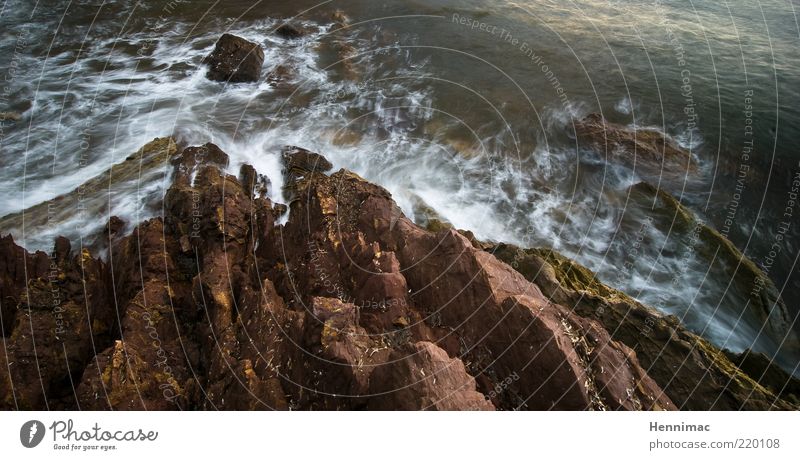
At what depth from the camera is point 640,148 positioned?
15211mm

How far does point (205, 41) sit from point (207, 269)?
659 inches

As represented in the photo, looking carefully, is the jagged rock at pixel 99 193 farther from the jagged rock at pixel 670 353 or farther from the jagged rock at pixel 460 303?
the jagged rock at pixel 670 353

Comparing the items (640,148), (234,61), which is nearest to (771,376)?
(640,148)

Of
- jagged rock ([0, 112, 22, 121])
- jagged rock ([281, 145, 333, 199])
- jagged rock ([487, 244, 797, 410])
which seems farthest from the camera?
jagged rock ([0, 112, 22, 121])

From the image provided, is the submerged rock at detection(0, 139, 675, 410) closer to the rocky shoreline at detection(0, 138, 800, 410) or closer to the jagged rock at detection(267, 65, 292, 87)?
the rocky shoreline at detection(0, 138, 800, 410)

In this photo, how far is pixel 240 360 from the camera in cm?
659

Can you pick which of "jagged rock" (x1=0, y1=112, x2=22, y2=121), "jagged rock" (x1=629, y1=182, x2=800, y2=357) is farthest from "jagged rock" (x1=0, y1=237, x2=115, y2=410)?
"jagged rock" (x1=629, y1=182, x2=800, y2=357)

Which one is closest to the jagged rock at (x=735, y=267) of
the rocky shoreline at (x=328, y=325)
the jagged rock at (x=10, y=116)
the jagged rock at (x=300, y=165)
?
the rocky shoreline at (x=328, y=325)

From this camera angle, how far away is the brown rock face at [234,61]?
18.0 metres

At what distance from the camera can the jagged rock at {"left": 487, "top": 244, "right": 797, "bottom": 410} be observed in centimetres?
721

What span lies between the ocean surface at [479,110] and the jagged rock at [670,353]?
10.7 ft

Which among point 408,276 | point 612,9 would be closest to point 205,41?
point 408,276

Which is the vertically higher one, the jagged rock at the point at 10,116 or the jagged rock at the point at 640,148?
the jagged rock at the point at 640,148

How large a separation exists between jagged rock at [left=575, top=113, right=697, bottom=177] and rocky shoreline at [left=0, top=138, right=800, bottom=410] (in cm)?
704
